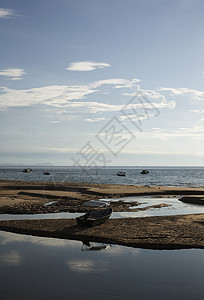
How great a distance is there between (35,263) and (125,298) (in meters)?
6.28

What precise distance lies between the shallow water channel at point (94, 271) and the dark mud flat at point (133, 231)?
80 centimetres

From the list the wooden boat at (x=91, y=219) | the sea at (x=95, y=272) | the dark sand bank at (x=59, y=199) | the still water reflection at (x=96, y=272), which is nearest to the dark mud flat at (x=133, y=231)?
the wooden boat at (x=91, y=219)

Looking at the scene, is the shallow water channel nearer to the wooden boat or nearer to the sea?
the sea

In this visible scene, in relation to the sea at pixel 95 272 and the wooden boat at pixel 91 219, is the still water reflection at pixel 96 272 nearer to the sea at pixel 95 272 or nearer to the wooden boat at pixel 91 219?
the sea at pixel 95 272

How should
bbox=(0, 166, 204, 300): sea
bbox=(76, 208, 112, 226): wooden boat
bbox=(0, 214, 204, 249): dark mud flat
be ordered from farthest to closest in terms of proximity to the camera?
1. bbox=(76, 208, 112, 226): wooden boat
2. bbox=(0, 214, 204, 249): dark mud flat
3. bbox=(0, 166, 204, 300): sea

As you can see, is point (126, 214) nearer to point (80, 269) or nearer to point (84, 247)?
point (84, 247)

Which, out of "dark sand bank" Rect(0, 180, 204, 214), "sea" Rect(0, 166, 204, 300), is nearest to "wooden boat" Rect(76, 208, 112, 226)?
"sea" Rect(0, 166, 204, 300)

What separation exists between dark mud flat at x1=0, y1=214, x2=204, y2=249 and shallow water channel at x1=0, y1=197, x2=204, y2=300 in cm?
80

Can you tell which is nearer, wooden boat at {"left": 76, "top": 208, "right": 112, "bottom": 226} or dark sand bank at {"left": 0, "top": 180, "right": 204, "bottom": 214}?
wooden boat at {"left": 76, "top": 208, "right": 112, "bottom": 226}

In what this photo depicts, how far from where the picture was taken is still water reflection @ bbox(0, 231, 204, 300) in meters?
13.5

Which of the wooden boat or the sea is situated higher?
the wooden boat

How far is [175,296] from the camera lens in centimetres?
1317

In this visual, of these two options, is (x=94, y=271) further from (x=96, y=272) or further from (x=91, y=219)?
(x=91, y=219)

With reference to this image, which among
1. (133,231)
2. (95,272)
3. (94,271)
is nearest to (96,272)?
(95,272)
